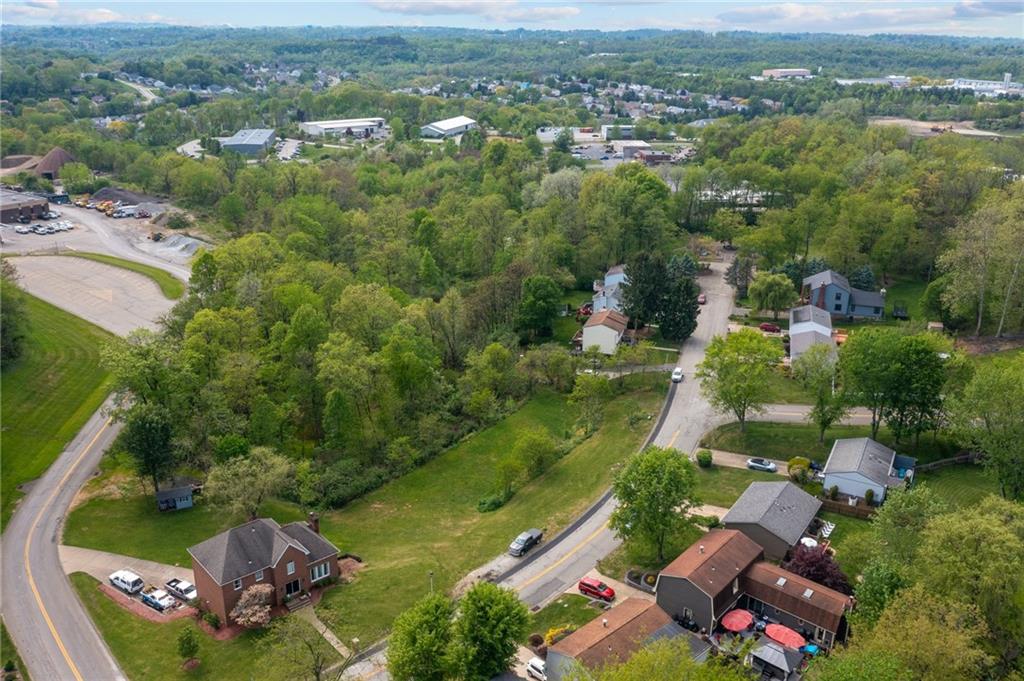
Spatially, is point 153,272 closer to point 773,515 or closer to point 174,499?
point 174,499

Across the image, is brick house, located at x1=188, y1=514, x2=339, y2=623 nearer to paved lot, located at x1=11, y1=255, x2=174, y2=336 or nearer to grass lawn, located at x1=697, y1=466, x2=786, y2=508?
grass lawn, located at x1=697, y1=466, x2=786, y2=508

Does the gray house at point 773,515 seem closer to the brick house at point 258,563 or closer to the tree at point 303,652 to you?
the tree at point 303,652

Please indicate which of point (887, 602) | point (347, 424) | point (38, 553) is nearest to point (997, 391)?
point (887, 602)

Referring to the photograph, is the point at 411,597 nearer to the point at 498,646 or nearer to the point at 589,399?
the point at 498,646

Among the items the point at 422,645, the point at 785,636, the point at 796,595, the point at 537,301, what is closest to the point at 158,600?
the point at 422,645

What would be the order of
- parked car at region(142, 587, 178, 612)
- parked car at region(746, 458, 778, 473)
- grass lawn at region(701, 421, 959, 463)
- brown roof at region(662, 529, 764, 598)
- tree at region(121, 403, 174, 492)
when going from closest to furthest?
brown roof at region(662, 529, 764, 598) → parked car at region(142, 587, 178, 612) → tree at region(121, 403, 174, 492) → parked car at region(746, 458, 778, 473) → grass lawn at region(701, 421, 959, 463)

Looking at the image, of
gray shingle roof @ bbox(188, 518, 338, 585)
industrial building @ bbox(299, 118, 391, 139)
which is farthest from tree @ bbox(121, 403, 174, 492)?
industrial building @ bbox(299, 118, 391, 139)
